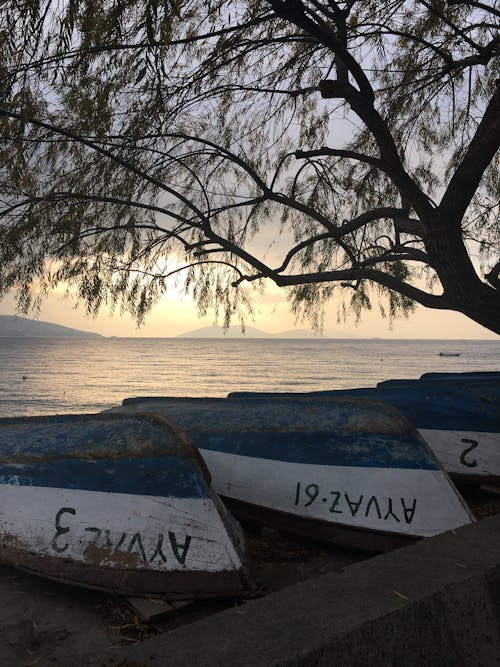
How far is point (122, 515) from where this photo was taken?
330 cm

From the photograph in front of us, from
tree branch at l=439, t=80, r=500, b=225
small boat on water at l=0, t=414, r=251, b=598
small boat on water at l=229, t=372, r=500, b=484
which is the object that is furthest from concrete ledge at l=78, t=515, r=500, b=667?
tree branch at l=439, t=80, r=500, b=225

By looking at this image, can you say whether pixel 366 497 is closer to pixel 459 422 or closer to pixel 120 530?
pixel 120 530

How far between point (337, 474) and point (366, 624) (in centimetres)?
200

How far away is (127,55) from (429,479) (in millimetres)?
4284

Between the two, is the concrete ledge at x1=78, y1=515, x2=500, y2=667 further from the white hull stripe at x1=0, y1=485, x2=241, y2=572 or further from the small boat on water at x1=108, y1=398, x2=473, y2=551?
the small boat on water at x1=108, y1=398, x2=473, y2=551

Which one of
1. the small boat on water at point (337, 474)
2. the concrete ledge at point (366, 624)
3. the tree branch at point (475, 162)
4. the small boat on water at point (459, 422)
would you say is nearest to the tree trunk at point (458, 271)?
the tree branch at point (475, 162)

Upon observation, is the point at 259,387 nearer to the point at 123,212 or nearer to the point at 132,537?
the point at 123,212

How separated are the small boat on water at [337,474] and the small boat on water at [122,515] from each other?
2.82 feet

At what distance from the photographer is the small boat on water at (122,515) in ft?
10.2

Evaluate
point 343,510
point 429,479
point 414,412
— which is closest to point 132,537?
point 343,510

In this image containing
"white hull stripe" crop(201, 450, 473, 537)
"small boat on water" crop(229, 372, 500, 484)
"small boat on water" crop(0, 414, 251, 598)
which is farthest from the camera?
"small boat on water" crop(229, 372, 500, 484)

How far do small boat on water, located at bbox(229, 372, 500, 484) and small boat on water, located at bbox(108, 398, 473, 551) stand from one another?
0.66m

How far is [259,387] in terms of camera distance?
3566cm

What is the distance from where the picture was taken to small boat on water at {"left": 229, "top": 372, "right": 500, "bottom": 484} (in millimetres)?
5304
